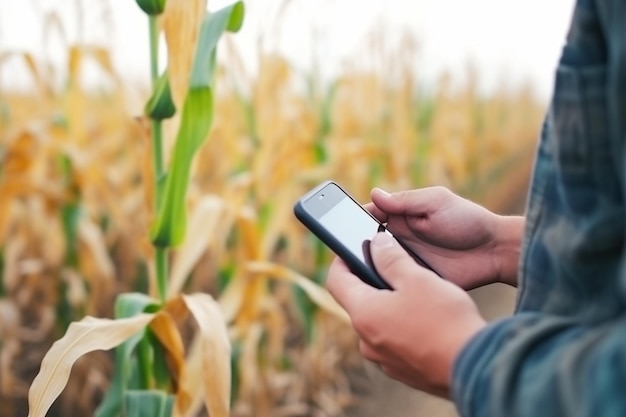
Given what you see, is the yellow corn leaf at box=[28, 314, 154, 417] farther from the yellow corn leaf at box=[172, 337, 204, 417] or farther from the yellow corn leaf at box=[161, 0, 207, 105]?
the yellow corn leaf at box=[161, 0, 207, 105]

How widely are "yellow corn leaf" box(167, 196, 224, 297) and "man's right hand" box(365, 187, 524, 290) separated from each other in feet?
1.57

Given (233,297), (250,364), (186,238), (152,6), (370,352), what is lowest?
(250,364)

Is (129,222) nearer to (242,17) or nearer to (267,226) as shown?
(267,226)

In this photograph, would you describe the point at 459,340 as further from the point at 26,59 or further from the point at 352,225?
the point at 26,59

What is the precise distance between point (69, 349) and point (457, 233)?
0.44 m

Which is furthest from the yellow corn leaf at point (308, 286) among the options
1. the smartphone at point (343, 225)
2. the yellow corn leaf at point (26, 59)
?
the smartphone at point (343, 225)

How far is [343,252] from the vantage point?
24.5 inches

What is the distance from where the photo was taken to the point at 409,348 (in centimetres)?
49

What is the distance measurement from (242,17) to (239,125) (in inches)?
88.2

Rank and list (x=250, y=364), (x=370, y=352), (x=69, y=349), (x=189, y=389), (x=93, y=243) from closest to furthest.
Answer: (x=370, y=352), (x=69, y=349), (x=189, y=389), (x=250, y=364), (x=93, y=243)

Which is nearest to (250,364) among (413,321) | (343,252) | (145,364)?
(145,364)

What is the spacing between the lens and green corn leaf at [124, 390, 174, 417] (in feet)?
3.11

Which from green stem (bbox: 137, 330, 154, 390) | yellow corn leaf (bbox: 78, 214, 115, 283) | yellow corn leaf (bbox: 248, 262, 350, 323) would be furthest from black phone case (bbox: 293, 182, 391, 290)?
yellow corn leaf (bbox: 78, 214, 115, 283)

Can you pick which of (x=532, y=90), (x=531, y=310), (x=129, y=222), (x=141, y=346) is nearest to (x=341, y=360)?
(x=129, y=222)
